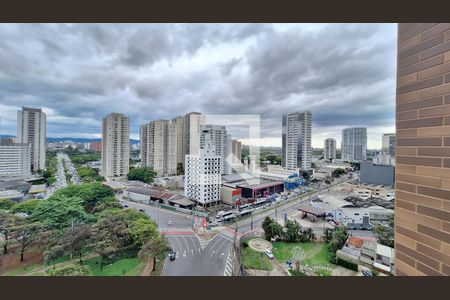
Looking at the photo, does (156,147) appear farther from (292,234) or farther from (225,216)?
(292,234)

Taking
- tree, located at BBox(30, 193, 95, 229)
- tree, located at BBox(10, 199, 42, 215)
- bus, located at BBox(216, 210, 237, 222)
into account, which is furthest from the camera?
bus, located at BBox(216, 210, 237, 222)

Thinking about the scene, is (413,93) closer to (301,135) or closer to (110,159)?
(110,159)

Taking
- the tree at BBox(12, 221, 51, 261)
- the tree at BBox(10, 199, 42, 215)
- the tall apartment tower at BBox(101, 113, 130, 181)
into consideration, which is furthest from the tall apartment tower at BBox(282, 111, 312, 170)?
the tree at BBox(10, 199, 42, 215)

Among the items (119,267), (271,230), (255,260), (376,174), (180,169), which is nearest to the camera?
(119,267)

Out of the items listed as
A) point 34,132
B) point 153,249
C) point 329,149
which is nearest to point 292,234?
point 153,249

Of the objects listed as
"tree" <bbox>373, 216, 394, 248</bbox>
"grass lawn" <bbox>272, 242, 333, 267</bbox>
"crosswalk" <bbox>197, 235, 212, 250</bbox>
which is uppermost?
"tree" <bbox>373, 216, 394, 248</bbox>

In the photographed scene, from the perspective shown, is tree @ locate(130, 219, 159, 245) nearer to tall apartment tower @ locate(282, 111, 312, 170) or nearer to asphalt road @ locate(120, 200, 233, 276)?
asphalt road @ locate(120, 200, 233, 276)
